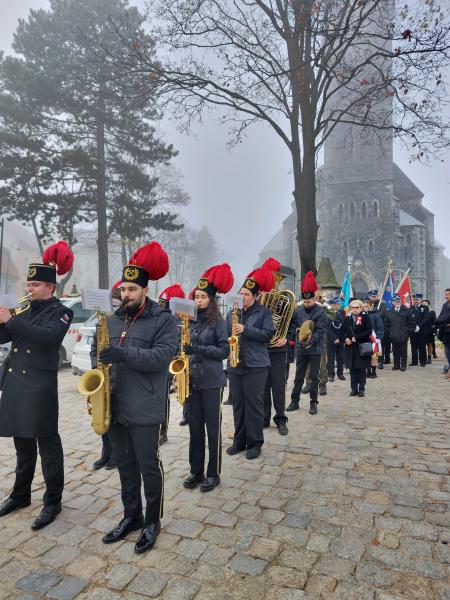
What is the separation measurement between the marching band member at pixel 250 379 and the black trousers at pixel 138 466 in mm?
1933

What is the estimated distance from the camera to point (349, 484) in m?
4.25

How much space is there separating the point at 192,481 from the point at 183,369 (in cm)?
118

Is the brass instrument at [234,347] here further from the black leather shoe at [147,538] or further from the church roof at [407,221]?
the church roof at [407,221]

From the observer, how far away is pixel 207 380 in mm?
4188

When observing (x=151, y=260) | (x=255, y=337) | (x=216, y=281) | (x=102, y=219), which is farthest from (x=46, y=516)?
(x=102, y=219)

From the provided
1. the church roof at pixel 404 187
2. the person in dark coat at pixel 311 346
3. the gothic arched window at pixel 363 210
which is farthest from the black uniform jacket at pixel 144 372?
the church roof at pixel 404 187

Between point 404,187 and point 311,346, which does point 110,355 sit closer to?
point 311,346

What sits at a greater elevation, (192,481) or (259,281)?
(259,281)

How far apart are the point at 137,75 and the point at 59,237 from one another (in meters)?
10.6

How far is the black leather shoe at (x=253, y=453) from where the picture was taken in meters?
5.02

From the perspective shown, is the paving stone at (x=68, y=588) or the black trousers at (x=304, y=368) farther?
the black trousers at (x=304, y=368)

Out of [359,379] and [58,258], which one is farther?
[359,379]

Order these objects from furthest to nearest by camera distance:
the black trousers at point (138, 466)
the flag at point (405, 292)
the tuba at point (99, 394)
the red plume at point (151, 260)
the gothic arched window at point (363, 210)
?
the gothic arched window at point (363, 210) → the flag at point (405, 292) → the red plume at point (151, 260) → the black trousers at point (138, 466) → the tuba at point (99, 394)

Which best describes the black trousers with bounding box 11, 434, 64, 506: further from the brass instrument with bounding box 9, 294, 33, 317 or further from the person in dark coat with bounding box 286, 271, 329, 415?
the person in dark coat with bounding box 286, 271, 329, 415
